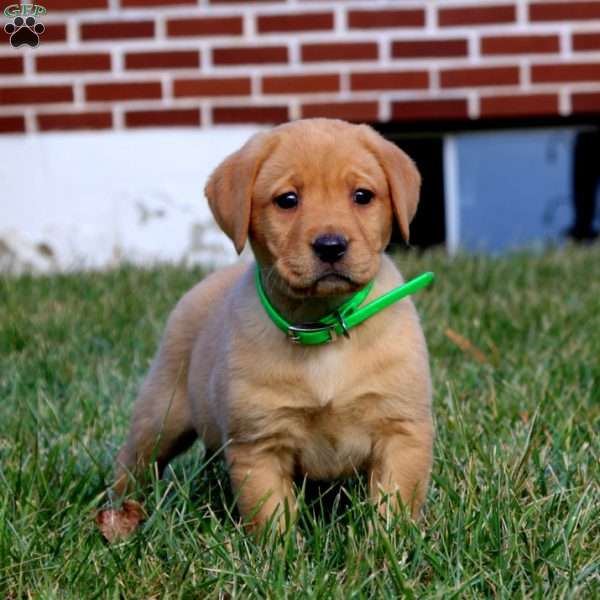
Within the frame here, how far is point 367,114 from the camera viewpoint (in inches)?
265

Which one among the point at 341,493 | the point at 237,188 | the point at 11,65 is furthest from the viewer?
the point at 11,65

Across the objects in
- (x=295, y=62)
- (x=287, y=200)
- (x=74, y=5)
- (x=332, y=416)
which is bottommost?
(x=332, y=416)

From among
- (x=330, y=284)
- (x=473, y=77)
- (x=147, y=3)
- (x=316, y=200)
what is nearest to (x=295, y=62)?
(x=147, y=3)

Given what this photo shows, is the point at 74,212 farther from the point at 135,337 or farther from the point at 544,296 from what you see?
the point at 544,296

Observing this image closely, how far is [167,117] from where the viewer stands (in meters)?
6.73

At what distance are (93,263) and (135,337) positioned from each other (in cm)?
211

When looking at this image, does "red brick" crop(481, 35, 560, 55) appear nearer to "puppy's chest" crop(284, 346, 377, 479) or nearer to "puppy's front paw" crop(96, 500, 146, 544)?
"puppy's chest" crop(284, 346, 377, 479)

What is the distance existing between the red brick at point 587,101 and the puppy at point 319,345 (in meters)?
4.09

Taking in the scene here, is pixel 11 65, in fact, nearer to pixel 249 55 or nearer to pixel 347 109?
pixel 249 55

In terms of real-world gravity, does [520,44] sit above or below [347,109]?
above

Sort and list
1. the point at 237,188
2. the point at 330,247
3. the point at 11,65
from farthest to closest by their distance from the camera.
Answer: the point at 11,65 < the point at 237,188 < the point at 330,247

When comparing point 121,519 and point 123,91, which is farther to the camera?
point 123,91

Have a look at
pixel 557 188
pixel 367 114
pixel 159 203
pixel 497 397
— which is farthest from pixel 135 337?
pixel 557 188

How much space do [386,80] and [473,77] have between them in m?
0.50
